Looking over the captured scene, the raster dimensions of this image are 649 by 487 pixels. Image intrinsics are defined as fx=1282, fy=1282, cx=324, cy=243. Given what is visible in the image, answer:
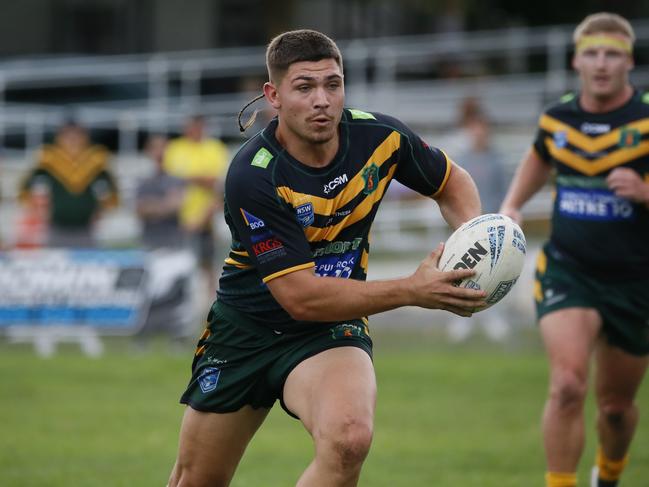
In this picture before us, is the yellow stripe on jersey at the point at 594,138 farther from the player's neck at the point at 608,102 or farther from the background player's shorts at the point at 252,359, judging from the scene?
the background player's shorts at the point at 252,359

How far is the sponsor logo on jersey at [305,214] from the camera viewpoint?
5.37 metres

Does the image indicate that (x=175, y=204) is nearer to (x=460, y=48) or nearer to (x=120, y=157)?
(x=120, y=157)

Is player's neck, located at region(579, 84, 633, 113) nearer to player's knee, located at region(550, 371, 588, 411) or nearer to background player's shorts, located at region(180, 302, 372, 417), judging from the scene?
player's knee, located at region(550, 371, 588, 411)

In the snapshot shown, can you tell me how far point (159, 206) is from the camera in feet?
47.0

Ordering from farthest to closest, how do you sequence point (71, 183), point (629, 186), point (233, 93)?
1. point (233, 93)
2. point (71, 183)
3. point (629, 186)

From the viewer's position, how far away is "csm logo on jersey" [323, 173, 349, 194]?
5.43 meters

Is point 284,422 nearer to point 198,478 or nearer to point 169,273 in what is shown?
point 169,273

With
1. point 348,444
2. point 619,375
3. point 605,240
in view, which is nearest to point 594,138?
point 605,240

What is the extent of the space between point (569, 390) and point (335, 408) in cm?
212

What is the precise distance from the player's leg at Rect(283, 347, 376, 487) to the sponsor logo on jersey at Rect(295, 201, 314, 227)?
57cm

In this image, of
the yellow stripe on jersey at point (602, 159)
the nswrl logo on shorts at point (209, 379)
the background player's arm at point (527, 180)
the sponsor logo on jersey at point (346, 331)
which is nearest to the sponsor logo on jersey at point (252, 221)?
the sponsor logo on jersey at point (346, 331)

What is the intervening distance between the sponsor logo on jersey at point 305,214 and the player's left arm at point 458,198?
0.72m

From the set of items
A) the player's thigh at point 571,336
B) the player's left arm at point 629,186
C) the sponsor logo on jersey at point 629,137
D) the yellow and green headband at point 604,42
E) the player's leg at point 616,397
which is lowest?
the player's leg at point 616,397

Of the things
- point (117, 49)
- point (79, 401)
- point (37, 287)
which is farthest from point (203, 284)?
point (117, 49)
